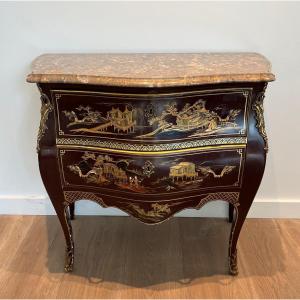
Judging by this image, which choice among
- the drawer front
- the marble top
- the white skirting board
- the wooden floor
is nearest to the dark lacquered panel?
the drawer front

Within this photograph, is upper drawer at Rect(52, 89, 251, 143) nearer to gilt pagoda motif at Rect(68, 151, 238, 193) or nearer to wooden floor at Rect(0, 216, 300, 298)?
gilt pagoda motif at Rect(68, 151, 238, 193)

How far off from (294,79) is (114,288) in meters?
1.14

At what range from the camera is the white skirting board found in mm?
1985

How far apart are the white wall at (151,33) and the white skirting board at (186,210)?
403 millimetres

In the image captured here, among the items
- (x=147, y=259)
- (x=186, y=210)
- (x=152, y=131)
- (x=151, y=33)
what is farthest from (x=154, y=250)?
(x=151, y=33)

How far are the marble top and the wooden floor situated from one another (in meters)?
0.81

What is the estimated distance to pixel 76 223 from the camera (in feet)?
6.53

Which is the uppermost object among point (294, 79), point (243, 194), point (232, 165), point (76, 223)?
point (294, 79)

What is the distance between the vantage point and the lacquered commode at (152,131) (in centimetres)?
129

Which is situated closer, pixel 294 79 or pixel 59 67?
pixel 59 67

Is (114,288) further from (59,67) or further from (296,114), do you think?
(296,114)

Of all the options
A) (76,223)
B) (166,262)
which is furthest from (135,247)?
(76,223)

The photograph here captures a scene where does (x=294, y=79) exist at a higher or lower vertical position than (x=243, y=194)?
higher

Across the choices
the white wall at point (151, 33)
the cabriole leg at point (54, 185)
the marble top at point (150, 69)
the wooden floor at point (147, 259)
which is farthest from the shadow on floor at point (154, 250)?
the marble top at point (150, 69)
